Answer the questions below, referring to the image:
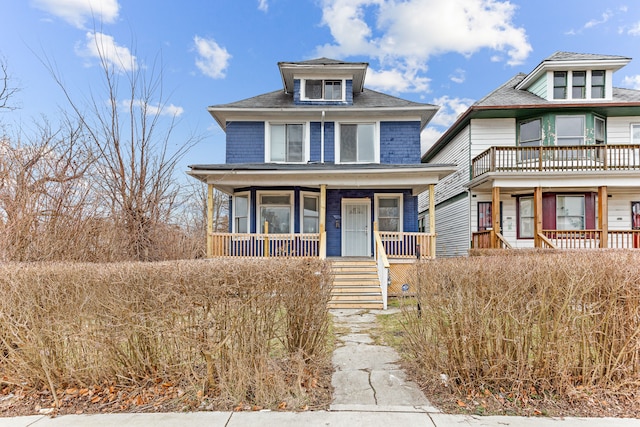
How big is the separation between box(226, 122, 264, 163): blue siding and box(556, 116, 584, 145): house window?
12.3 meters

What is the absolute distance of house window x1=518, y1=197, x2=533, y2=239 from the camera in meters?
13.5

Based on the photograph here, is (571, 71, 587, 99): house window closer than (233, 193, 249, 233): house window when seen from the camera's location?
No

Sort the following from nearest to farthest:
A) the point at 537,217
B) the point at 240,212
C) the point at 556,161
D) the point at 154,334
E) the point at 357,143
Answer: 1. the point at 154,334
2. the point at 537,217
3. the point at 556,161
4. the point at 240,212
5. the point at 357,143

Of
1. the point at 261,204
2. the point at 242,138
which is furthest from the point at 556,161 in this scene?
the point at 242,138

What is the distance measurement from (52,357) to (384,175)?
9553 millimetres

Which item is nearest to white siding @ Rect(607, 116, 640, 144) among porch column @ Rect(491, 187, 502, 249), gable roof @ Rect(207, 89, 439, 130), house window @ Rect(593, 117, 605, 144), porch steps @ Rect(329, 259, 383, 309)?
house window @ Rect(593, 117, 605, 144)

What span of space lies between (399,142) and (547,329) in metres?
10.4

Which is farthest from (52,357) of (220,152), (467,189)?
(467,189)

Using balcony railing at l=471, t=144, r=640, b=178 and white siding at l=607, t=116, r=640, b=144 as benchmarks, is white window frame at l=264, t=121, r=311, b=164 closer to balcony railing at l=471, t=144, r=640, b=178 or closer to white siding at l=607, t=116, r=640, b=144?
balcony railing at l=471, t=144, r=640, b=178

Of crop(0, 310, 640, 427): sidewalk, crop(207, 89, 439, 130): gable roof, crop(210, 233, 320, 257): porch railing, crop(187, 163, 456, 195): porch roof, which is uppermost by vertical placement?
crop(207, 89, 439, 130): gable roof

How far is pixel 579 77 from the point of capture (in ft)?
46.2

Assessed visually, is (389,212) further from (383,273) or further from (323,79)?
(323,79)

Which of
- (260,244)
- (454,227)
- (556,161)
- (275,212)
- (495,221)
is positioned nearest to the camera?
(260,244)

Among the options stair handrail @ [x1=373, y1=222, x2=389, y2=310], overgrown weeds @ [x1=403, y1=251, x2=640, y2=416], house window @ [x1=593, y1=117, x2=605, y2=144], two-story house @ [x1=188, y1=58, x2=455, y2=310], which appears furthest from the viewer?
house window @ [x1=593, y1=117, x2=605, y2=144]
